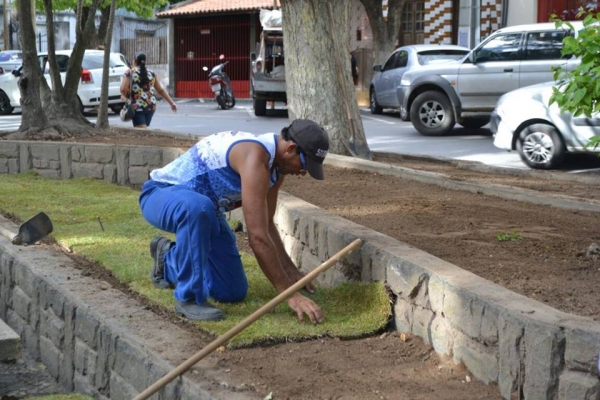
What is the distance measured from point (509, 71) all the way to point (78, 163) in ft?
26.9

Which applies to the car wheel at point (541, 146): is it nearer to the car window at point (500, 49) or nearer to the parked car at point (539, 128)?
the parked car at point (539, 128)

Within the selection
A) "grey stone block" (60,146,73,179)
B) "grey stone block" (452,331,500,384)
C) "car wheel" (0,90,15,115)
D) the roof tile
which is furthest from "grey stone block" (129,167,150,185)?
the roof tile

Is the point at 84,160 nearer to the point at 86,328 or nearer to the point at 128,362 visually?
the point at 86,328

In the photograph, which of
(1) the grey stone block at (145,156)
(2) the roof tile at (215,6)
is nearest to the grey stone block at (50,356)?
(1) the grey stone block at (145,156)

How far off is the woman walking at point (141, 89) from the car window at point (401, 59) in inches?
297

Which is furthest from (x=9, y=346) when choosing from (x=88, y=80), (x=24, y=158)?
(x=88, y=80)

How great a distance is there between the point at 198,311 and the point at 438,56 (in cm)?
1632

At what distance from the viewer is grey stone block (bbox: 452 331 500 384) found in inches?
162

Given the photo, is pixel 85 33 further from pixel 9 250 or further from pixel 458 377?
pixel 458 377

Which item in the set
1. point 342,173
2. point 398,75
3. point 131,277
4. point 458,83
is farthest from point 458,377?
point 398,75

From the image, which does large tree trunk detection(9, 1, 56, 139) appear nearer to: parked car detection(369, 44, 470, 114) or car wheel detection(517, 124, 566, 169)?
car wheel detection(517, 124, 566, 169)

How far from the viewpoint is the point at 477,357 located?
13.9 feet

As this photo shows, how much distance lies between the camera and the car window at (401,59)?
20812 millimetres

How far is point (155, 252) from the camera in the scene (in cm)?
569
